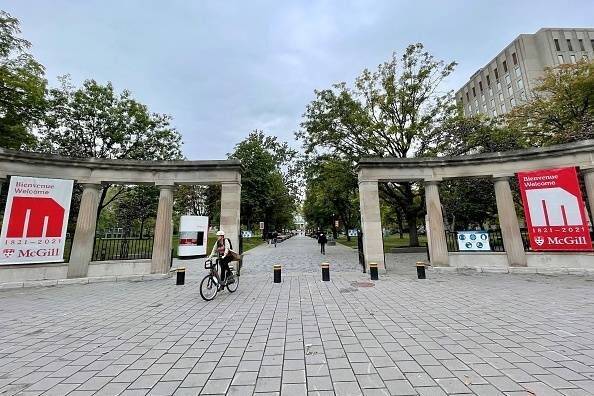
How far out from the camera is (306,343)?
4723mm

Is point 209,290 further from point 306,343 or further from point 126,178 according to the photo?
point 126,178

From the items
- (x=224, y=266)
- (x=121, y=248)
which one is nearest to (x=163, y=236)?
(x=121, y=248)

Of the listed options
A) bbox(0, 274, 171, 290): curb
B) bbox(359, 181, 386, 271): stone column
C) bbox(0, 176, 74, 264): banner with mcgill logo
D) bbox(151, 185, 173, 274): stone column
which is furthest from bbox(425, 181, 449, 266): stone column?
bbox(0, 176, 74, 264): banner with mcgill logo

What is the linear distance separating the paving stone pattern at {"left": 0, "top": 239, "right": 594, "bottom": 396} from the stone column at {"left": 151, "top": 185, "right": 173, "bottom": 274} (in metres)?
3.48

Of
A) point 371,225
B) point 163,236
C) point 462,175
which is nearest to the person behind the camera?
point 163,236

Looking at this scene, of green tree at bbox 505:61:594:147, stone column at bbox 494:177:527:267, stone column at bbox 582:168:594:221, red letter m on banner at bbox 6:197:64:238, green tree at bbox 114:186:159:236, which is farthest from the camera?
green tree at bbox 114:186:159:236

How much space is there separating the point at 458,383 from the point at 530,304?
5.52m

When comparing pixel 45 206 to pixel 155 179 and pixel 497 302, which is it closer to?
pixel 155 179

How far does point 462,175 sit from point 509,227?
3.15 m

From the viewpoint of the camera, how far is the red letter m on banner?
10.2 meters

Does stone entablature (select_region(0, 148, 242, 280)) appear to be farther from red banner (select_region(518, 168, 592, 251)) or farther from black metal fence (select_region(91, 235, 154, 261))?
red banner (select_region(518, 168, 592, 251))

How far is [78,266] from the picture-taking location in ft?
36.8

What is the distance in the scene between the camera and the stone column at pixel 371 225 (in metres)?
12.5

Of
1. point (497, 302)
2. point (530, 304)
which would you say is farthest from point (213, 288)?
point (530, 304)
